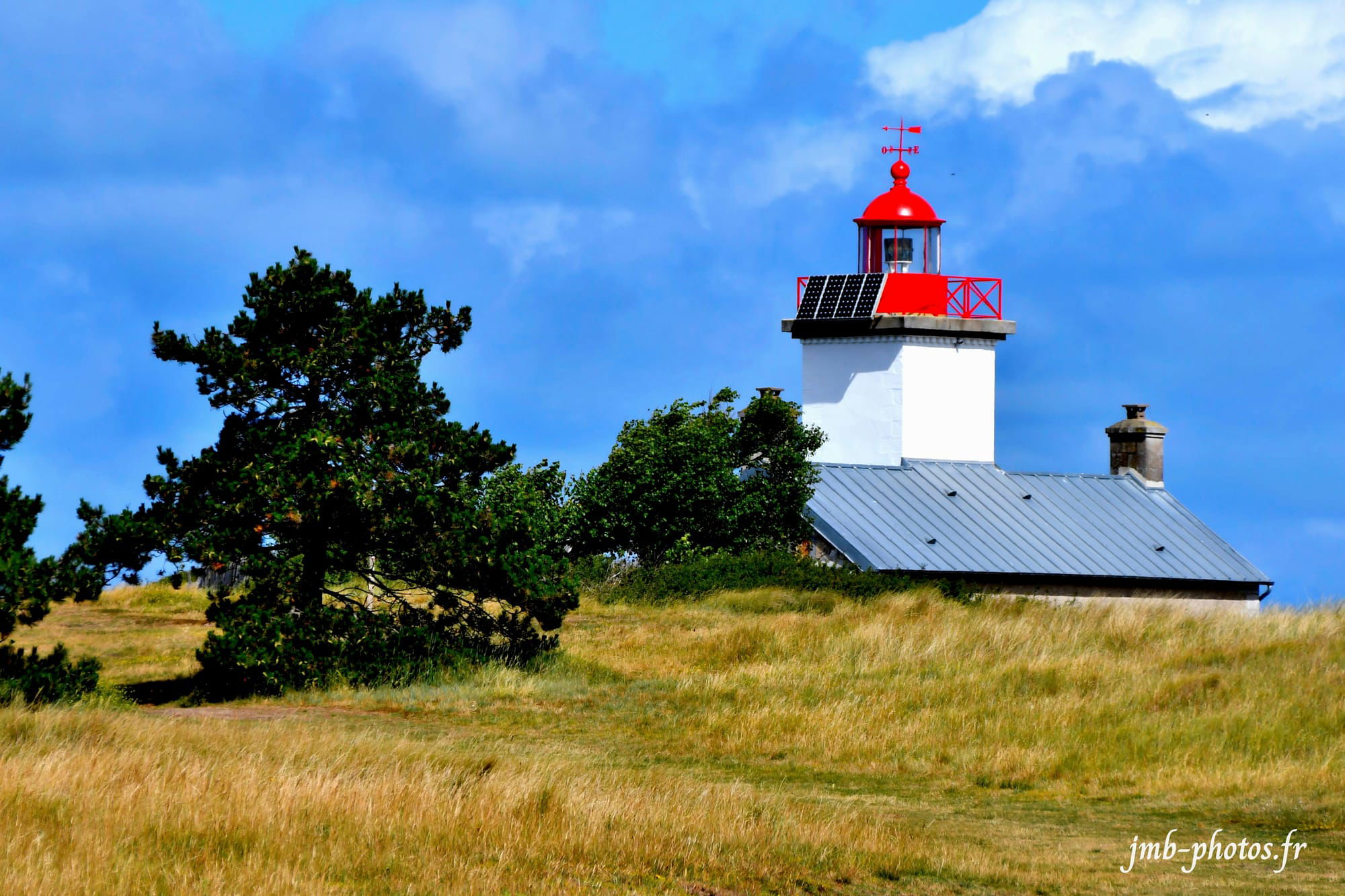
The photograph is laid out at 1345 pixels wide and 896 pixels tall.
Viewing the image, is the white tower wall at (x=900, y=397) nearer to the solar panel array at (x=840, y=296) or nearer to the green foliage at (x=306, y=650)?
the solar panel array at (x=840, y=296)

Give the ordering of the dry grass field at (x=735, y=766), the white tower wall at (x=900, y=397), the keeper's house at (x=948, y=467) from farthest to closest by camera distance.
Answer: the white tower wall at (x=900, y=397) < the keeper's house at (x=948, y=467) < the dry grass field at (x=735, y=766)

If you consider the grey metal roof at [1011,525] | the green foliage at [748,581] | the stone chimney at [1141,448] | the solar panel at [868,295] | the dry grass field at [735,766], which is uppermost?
the solar panel at [868,295]

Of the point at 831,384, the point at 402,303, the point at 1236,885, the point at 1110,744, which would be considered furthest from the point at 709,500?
the point at 1236,885

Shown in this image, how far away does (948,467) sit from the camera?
3803 cm

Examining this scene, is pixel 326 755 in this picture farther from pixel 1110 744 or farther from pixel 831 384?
pixel 831 384

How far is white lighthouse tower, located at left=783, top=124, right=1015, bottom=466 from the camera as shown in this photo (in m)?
38.4

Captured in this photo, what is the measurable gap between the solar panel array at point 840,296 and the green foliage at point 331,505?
18560mm

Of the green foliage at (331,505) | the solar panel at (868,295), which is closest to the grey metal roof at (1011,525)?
the solar panel at (868,295)

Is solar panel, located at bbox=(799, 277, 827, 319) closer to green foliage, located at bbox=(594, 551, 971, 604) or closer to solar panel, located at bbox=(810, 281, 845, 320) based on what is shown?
solar panel, located at bbox=(810, 281, 845, 320)

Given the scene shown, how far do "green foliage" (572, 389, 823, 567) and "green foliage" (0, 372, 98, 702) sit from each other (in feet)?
54.2

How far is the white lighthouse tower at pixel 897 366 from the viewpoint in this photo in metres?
38.4

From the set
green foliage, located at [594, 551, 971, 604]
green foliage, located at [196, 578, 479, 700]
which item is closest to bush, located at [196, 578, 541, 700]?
green foliage, located at [196, 578, 479, 700]

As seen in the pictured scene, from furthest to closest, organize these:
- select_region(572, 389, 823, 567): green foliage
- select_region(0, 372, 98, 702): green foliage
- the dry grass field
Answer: select_region(572, 389, 823, 567): green foliage → select_region(0, 372, 98, 702): green foliage → the dry grass field

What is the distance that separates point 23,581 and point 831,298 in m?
26.7
